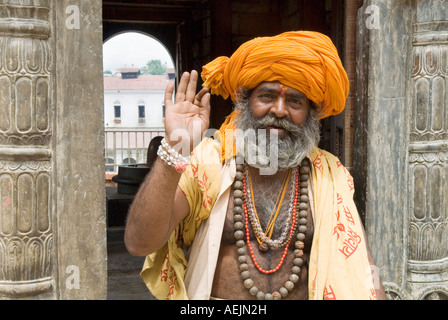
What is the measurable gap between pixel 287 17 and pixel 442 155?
389 cm

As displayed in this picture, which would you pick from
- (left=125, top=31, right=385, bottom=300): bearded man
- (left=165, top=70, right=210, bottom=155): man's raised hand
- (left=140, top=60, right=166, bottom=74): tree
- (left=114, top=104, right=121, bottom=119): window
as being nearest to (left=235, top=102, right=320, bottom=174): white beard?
(left=125, top=31, right=385, bottom=300): bearded man

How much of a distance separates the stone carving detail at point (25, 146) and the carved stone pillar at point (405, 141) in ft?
5.80

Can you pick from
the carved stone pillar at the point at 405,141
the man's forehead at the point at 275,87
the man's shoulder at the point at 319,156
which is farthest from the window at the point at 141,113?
the man's forehead at the point at 275,87

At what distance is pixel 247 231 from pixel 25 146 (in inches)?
49.1

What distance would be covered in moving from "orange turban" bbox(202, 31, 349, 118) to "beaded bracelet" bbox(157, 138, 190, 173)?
1.76ft

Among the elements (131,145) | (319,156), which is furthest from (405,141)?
(131,145)

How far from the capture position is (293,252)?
7.66ft

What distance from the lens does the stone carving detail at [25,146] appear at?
262 centimetres

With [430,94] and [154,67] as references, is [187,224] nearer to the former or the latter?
[430,94]

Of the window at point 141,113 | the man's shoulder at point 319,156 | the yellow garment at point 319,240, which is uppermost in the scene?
the window at point 141,113

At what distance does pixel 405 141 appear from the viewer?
3049 mm

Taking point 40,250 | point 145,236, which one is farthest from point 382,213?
point 40,250

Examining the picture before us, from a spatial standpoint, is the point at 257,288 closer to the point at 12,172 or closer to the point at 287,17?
the point at 12,172

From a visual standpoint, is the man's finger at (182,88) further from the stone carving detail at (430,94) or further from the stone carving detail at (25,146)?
the stone carving detail at (430,94)
